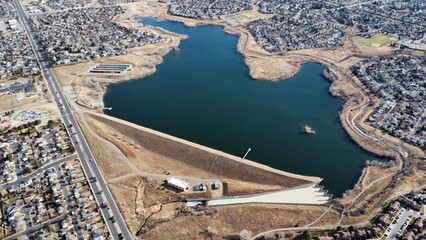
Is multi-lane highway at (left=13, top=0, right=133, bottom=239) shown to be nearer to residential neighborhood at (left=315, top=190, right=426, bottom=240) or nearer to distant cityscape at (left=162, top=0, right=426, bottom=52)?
residential neighborhood at (left=315, top=190, right=426, bottom=240)

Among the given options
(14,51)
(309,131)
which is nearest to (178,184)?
(309,131)

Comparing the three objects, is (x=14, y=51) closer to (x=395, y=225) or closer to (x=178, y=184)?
(x=178, y=184)

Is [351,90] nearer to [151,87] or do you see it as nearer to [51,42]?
[151,87]

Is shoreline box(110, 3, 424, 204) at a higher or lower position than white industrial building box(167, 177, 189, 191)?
higher

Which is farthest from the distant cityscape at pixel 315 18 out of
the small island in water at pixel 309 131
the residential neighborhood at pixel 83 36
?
the small island in water at pixel 309 131

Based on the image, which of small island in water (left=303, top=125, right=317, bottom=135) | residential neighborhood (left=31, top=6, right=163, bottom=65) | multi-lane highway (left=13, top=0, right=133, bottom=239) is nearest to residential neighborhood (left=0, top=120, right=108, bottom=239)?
multi-lane highway (left=13, top=0, right=133, bottom=239)

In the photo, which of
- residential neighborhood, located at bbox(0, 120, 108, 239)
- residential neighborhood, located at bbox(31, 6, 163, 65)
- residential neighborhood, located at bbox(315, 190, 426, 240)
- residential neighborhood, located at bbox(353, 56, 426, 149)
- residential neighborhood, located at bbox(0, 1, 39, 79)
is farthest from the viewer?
residential neighborhood, located at bbox(31, 6, 163, 65)
